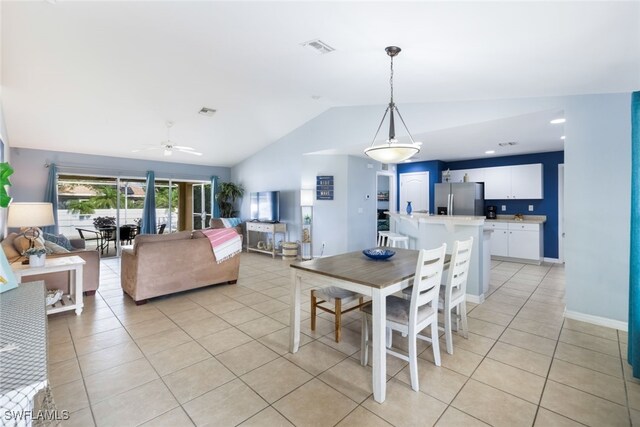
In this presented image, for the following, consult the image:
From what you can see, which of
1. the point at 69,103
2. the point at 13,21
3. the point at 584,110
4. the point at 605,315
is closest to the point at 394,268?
the point at 605,315

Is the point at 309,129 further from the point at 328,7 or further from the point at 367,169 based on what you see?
the point at 328,7

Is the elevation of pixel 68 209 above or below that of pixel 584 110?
below

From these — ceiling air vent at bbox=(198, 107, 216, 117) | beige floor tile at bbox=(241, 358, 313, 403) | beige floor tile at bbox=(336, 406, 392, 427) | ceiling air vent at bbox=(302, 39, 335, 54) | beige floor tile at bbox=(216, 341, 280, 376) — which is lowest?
beige floor tile at bbox=(336, 406, 392, 427)

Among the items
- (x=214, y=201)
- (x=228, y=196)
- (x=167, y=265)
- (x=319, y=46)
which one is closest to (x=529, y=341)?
(x=319, y=46)

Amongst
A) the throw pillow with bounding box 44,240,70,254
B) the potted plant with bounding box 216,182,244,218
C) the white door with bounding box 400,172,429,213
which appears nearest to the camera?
the throw pillow with bounding box 44,240,70,254

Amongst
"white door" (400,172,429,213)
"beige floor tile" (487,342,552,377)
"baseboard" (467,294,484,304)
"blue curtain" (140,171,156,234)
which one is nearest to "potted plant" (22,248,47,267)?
"blue curtain" (140,171,156,234)

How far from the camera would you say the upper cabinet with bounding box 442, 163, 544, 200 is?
591cm

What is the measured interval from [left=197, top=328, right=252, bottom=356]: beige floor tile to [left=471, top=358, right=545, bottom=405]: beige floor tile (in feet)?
6.41

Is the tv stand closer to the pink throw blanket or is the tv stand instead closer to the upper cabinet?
the pink throw blanket

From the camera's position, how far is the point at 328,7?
2129mm

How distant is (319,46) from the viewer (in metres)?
2.75

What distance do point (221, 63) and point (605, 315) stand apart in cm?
495

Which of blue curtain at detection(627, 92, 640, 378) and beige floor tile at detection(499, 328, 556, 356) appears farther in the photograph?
beige floor tile at detection(499, 328, 556, 356)

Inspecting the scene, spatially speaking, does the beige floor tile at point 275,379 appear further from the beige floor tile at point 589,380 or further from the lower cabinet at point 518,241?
the lower cabinet at point 518,241
